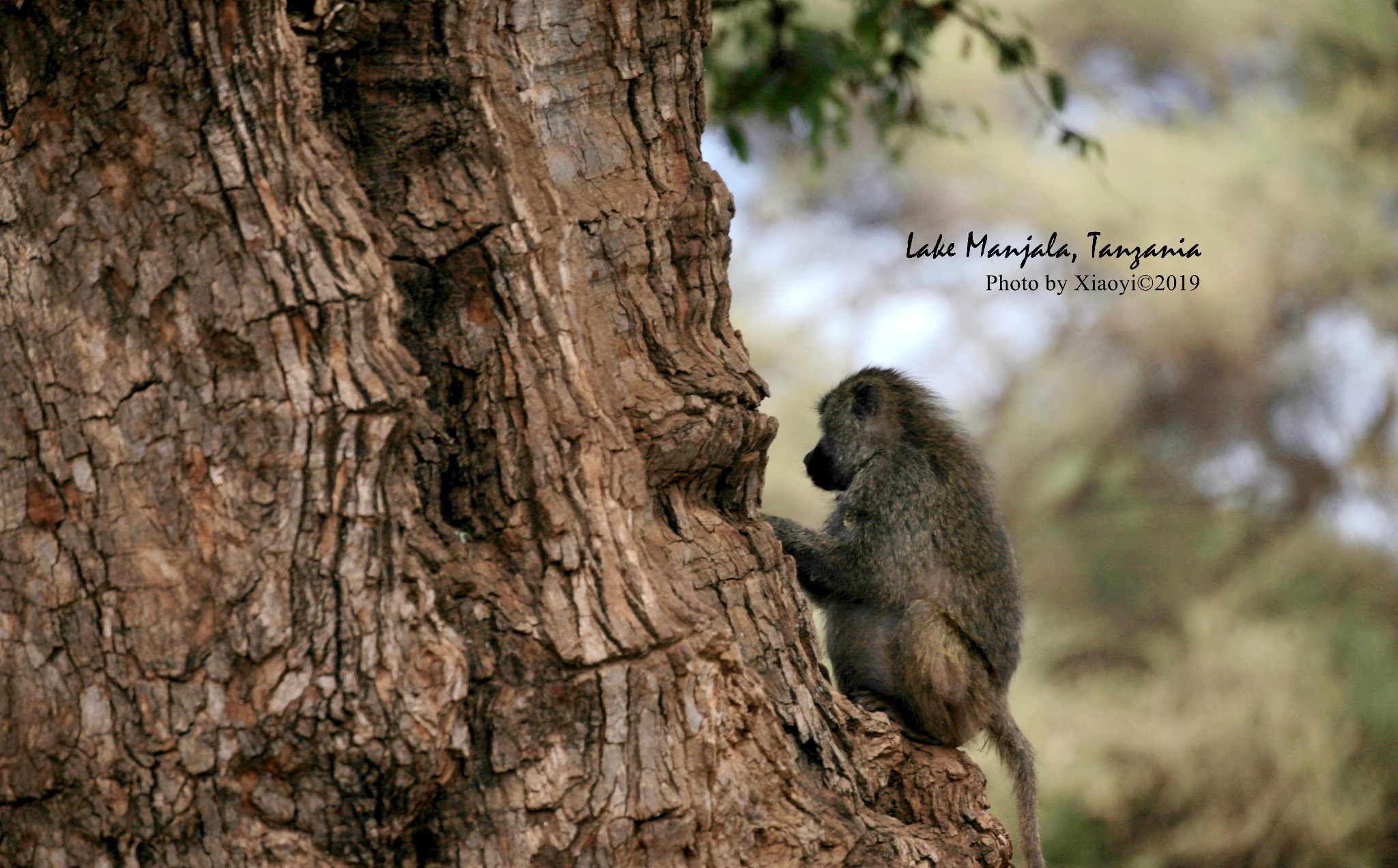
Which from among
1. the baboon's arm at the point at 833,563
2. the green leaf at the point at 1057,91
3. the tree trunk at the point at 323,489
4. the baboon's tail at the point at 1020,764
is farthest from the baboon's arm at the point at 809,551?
the green leaf at the point at 1057,91

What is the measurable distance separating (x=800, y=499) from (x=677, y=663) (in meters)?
7.97

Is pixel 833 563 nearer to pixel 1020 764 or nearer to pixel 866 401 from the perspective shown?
pixel 866 401

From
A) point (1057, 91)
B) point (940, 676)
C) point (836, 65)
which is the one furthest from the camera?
point (836, 65)

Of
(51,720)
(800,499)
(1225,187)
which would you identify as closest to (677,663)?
(51,720)

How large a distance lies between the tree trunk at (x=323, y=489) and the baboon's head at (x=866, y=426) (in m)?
1.85

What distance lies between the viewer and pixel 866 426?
13.0 ft

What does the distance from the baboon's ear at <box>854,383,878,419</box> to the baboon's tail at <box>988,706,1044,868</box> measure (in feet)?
3.35

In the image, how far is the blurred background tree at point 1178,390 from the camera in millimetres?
9195

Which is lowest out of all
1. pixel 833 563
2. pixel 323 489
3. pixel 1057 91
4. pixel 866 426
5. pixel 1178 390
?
pixel 323 489

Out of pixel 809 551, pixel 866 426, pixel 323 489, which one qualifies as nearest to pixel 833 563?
pixel 809 551

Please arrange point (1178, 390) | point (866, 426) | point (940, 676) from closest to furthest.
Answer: point (940, 676), point (866, 426), point (1178, 390)

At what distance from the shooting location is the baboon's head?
393 centimetres

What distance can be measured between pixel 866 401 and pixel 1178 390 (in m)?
8.23

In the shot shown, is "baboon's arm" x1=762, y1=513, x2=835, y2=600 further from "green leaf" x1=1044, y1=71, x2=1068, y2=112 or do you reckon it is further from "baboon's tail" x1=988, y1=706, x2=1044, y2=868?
"green leaf" x1=1044, y1=71, x2=1068, y2=112
